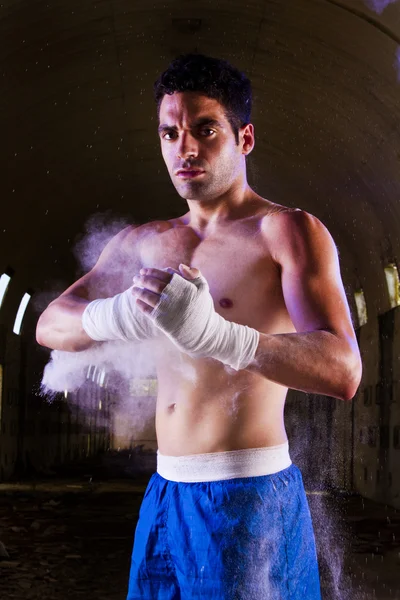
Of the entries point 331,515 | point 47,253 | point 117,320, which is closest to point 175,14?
point 47,253

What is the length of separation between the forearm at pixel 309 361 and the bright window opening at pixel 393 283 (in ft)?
0.67

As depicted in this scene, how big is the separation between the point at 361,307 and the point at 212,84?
0.32 meters

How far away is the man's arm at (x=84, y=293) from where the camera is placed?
87 centimetres

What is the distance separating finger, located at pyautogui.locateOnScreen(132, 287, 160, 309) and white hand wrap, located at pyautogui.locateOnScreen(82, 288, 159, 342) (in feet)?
0.13

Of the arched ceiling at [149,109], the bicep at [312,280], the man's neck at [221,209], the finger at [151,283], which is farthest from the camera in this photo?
the arched ceiling at [149,109]

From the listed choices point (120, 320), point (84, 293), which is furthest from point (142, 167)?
point (120, 320)

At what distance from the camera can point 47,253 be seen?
97 cm

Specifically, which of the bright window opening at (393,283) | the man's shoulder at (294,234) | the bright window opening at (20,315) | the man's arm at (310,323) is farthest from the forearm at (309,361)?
the bright window opening at (20,315)

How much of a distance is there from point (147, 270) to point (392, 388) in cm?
48

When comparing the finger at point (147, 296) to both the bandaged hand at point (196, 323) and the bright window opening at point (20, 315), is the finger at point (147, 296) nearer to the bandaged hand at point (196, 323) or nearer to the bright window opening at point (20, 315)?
the bandaged hand at point (196, 323)

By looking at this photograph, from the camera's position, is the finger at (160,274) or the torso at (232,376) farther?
the torso at (232,376)

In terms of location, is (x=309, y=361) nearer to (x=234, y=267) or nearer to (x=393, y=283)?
(x=234, y=267)

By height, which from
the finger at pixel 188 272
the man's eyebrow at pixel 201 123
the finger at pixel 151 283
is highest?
the man's eyebrow at pixel 201 123

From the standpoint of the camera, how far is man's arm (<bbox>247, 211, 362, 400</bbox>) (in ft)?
2.41
